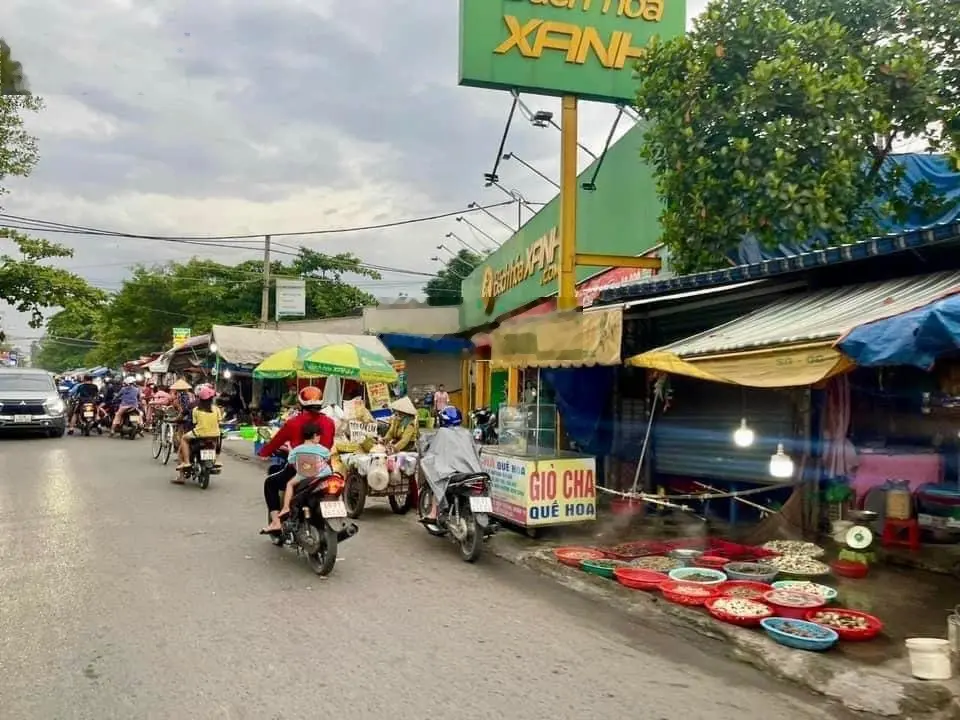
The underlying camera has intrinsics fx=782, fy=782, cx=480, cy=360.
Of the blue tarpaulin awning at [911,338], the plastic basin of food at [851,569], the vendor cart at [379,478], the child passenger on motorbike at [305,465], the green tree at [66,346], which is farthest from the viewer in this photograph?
the green tree at [66,346]

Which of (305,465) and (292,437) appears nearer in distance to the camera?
(305,465)

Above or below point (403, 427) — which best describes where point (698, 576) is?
below

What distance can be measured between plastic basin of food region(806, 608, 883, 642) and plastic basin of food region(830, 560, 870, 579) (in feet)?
3.77

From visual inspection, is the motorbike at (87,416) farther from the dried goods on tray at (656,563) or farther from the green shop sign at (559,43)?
the dried goods on tray at (656,563)

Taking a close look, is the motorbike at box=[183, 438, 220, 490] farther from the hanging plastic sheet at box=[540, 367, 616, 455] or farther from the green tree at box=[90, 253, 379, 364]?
the green tree at box=[90, 253, 379, 364]

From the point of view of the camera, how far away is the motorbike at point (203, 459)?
38.9ft

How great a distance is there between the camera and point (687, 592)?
6125 millimetres

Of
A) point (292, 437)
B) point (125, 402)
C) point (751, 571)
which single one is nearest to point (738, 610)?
point (751, 571)

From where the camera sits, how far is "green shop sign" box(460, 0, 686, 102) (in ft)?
39.6

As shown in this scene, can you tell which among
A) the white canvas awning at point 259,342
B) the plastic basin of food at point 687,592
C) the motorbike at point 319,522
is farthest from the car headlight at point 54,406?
the plastic basin of food at point 687,592

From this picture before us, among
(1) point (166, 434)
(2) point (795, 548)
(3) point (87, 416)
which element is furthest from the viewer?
(3) point (87, 416)

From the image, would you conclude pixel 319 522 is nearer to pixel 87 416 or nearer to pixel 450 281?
pixel 87 416

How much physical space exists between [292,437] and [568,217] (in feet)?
20.1

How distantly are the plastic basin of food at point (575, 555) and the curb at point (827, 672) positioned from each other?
3.03ft
